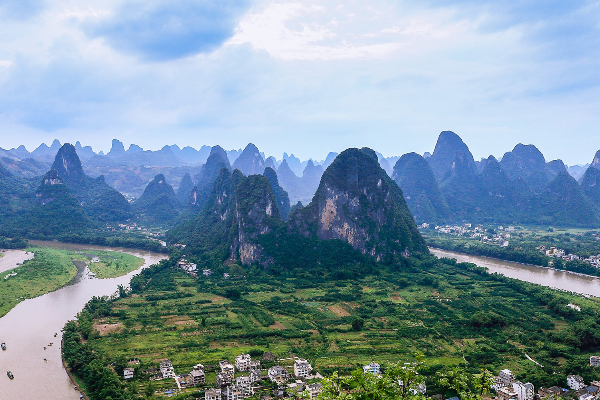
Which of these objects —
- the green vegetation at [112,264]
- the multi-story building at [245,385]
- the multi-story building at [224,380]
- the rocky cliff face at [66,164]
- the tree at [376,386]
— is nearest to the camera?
the tree at [376,386]

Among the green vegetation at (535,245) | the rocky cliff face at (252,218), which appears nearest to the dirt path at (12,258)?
the rocky cliff face at (252,218)

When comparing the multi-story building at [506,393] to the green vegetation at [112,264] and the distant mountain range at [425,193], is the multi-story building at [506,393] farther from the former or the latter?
the distant mountain range at [425,193]

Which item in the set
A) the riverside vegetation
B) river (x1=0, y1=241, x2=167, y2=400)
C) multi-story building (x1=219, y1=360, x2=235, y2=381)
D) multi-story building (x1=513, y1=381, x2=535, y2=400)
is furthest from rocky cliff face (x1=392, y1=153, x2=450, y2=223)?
multi-story building (x1=219, y1=360, x2=235, y2=381)

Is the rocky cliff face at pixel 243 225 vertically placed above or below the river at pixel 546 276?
above

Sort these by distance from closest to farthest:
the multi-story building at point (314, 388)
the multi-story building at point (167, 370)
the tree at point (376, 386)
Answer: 1. the tree at point (376, 386)
2. the multi-story building at point (314, 388)
3. the multi-story building at point (167, 370)

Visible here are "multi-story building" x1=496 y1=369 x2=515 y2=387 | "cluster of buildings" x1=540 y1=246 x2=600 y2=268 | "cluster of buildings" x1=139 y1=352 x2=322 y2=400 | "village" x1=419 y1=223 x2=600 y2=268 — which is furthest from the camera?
"village" x1=419 y1=223 x2=600 y2=268

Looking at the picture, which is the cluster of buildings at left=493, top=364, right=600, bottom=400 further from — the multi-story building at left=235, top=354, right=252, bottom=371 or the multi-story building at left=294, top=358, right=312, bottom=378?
the multi-story building at left=235, top=354, right=252, bottom=371

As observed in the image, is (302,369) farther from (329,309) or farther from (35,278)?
(35,278)

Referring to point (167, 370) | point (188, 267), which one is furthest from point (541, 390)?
point (188, 267)
